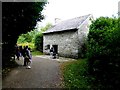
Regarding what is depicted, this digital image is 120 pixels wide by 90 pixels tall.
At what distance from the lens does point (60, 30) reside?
2973 cm

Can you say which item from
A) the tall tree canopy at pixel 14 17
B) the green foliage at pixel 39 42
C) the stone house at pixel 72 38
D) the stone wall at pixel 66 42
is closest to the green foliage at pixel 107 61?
the tall tree canopy at pixel 14 17

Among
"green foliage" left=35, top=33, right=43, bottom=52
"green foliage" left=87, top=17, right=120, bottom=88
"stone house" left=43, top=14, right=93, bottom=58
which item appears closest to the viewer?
"green foliage" left=87, top=17, right=120, bottom=88

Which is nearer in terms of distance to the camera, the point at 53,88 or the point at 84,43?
the point at 53,88

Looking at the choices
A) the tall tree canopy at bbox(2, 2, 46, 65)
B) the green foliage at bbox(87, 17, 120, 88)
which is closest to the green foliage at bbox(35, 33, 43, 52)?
the tall tree canopy at bbox(2, 2, 46, 65)

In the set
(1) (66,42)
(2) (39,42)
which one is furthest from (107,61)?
(2) (39,42)

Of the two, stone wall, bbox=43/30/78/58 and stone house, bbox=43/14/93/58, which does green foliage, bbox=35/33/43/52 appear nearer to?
stone wall, bbox=43/30/78/58

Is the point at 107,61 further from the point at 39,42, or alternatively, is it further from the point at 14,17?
the point at 39,42

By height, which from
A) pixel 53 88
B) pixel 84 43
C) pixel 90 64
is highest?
pixel 84 43

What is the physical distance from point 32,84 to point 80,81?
9.87ft

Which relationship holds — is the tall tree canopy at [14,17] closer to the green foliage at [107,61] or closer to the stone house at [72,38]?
the green foliage at [107,61]

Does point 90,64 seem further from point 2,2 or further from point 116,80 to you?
point 2,2

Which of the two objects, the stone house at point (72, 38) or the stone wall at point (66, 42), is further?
the stone wall at point (66, 42)

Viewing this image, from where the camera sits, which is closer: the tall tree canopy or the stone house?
the tall tree canopy

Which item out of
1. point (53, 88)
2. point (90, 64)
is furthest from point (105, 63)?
point (53, 88)
